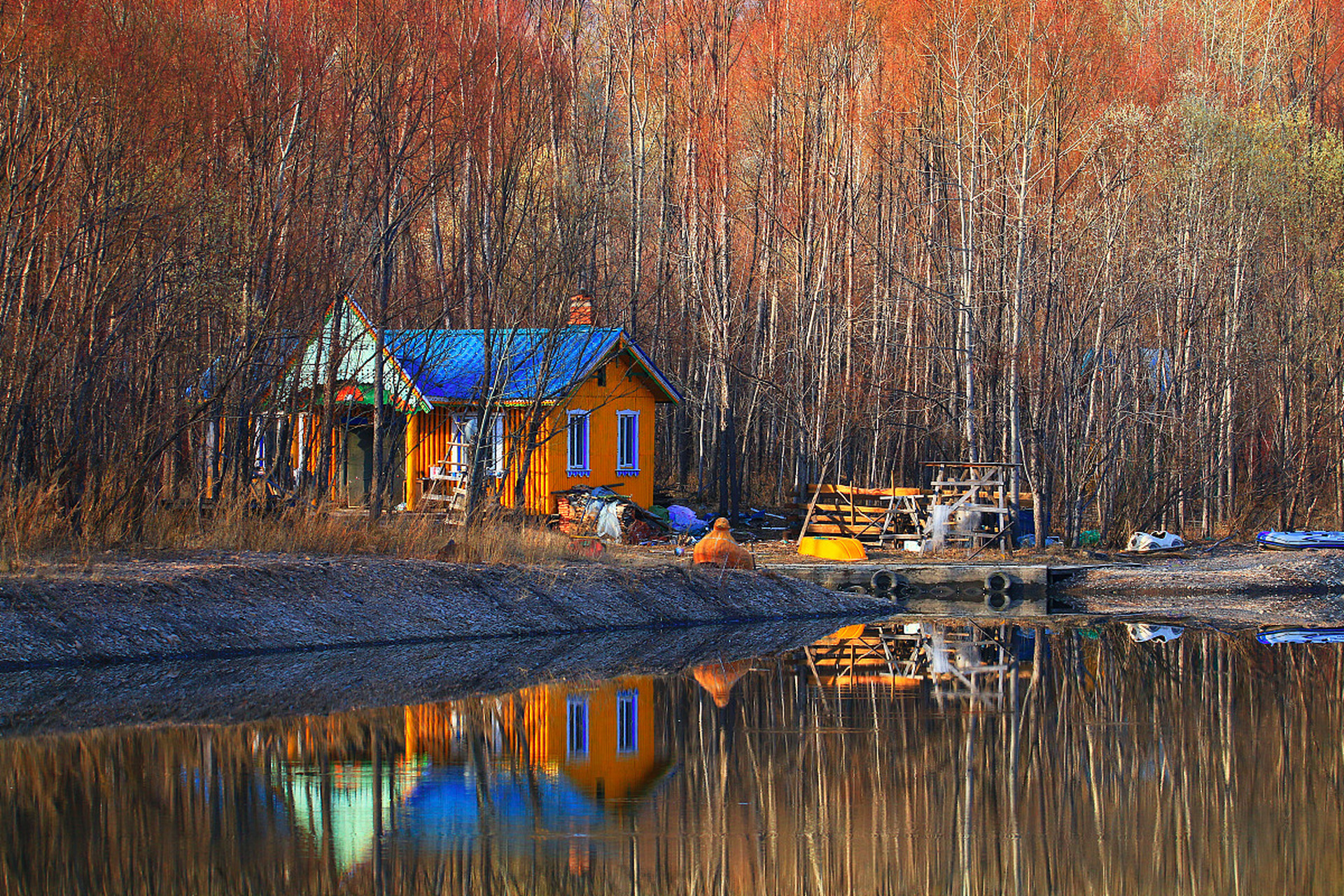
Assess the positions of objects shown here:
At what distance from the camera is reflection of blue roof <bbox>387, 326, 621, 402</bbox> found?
27172 millimetres

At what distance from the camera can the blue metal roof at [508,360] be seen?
27144 mm

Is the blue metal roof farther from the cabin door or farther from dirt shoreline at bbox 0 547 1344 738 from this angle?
dirt shoreline at bbox 0 547 1344 738

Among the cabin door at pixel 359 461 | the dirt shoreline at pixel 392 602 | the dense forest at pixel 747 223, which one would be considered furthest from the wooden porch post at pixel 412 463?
the dirt shoreline at pixel 392 602

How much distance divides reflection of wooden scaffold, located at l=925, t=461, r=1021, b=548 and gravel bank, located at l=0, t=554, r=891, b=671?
5.13 m

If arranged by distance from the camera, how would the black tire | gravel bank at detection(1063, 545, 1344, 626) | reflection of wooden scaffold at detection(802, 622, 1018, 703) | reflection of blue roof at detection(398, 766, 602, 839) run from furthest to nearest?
the black tire
gravel bank at detection(1063, 545, 1344, 626)
reflection of wooden scaffold at detection(802, 622, 1018, 703)
reflection of blue roof at detection(398, 766, 602, 839)

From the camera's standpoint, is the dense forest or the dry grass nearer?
the dry grass

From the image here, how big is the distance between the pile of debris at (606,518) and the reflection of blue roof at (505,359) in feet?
8.12

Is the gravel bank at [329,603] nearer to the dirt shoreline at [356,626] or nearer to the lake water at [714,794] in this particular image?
the dirt shoreline at [356,626]

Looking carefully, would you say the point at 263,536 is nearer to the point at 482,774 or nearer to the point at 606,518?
the point at 606,518

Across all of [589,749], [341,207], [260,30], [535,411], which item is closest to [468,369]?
[535,411]

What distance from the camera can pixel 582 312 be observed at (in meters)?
32.8

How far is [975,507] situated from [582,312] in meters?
9.83

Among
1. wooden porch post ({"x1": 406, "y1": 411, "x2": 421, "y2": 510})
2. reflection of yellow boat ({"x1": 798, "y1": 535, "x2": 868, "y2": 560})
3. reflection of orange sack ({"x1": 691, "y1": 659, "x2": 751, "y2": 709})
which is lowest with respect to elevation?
reflection of orange sack ({"x1": 691, "y1": 659, "x2": 751, "y2": 709})

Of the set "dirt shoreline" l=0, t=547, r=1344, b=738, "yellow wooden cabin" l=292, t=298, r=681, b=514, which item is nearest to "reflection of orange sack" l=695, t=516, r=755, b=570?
"dirt shoreline" l=0, t=547, r=1344, b=738
